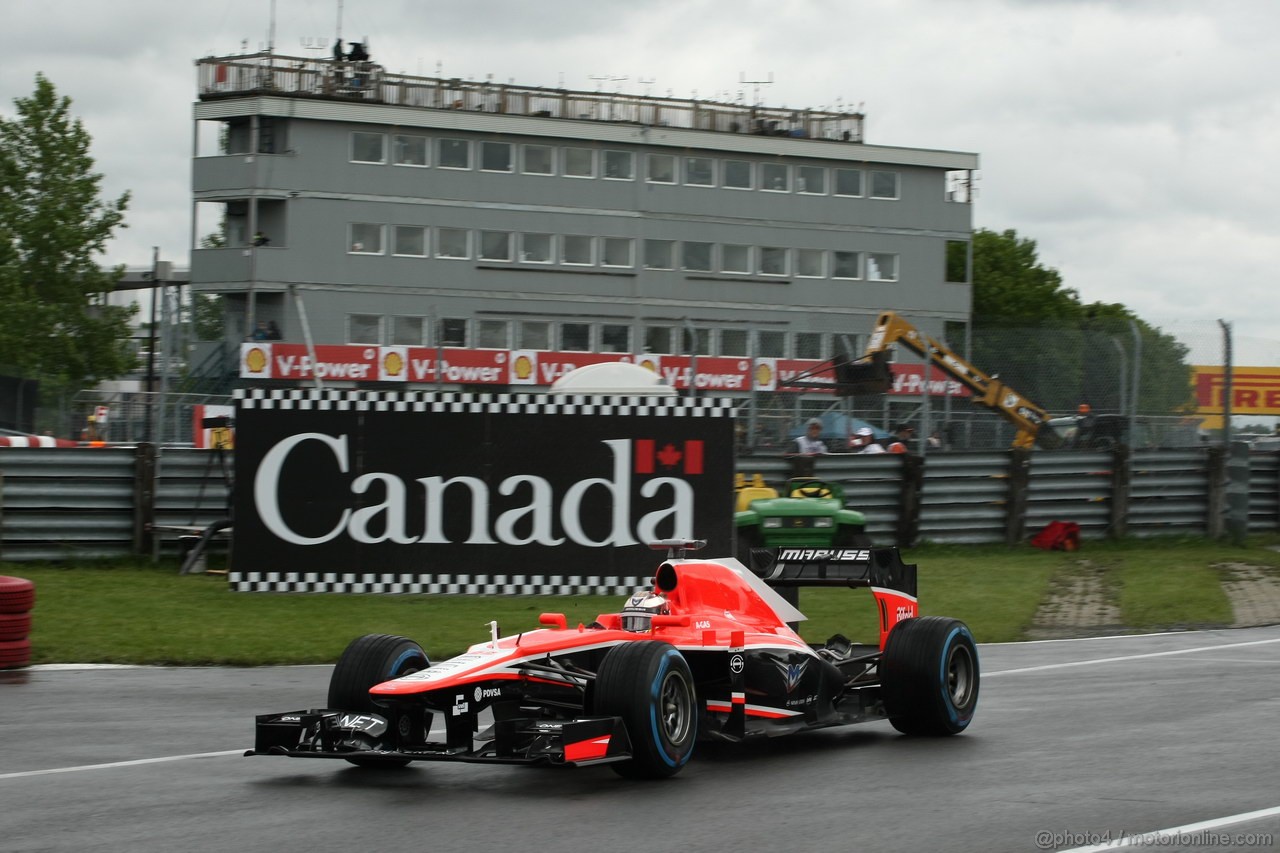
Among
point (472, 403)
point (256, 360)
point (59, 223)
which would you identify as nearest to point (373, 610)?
point (472, 403)

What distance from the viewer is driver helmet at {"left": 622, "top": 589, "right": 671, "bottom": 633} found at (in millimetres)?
8344

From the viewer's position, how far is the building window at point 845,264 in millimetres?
59406

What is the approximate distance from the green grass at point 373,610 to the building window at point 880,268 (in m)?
40.0

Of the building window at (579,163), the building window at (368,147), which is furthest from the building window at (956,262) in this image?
the building window at (368,147)

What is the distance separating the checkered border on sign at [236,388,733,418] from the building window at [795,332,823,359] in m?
5.03

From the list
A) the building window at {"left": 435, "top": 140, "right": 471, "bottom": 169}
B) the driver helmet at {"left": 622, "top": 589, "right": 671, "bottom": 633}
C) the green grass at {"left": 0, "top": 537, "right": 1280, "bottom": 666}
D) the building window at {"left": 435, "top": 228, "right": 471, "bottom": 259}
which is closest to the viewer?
the driver helmet at {"left": 622, "top": 589, "right": 671, "bottom": 633}

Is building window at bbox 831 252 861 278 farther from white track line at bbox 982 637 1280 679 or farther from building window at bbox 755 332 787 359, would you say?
white track line at bbox 982 637 1280 679

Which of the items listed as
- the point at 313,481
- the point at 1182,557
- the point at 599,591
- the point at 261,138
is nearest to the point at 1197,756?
the point at 599,591

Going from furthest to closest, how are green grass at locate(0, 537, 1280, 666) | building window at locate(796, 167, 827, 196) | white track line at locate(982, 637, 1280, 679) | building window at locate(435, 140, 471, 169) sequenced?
building window at locate(796, 167, 827, 196) → building window at locate(435, 140, 471, 169) → green grass at locate(0, 537, 1280, 666) → white track line at locate(982, 637, 1280, 679)

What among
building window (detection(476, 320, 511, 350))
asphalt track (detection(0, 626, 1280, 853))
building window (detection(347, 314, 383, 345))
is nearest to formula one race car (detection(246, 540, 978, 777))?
asphalt track (detection(0, 626, 1280, 853))

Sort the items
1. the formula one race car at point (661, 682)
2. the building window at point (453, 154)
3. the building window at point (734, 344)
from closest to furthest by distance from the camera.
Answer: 1. the formula one race car at point (661, 682)
2. the building window at point (734, 344)
3. the building window at point (453, 154)

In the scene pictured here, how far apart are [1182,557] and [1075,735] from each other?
13.0 meters

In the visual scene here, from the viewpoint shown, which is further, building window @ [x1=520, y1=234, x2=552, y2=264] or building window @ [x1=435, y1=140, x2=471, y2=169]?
building window @ [x1=520, y1=234, x2=552, y2=264]

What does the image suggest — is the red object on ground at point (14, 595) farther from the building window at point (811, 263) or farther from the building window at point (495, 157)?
the building window at point (811, 263)
